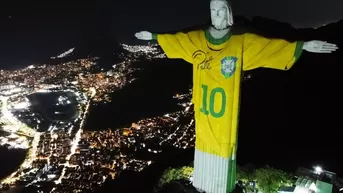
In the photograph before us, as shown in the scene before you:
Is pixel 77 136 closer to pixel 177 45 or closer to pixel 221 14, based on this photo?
pixel 177 45

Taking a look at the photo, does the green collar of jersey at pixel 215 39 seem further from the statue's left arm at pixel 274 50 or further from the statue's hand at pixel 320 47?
the statue's hand at pixel 320 47

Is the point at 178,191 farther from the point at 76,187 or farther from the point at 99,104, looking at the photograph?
the point at 99,104

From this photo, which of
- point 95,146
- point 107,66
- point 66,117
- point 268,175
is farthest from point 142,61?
point 268,175

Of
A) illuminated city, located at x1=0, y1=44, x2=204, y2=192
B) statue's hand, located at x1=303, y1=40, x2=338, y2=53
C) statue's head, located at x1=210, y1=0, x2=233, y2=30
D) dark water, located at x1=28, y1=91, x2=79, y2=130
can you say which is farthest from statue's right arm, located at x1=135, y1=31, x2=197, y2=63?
dark water, located at x1=28, y1=91, x2=79, y2=130

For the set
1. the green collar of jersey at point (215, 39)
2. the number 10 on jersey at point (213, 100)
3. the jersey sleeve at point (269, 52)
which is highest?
the green collar of jersey at point (215, 39)

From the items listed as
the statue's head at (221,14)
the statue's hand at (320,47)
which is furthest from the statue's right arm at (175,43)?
the statue's hand at (320,47)

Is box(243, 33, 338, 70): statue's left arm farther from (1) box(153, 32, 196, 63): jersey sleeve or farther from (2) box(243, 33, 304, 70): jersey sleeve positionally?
(1) box(153, 32, 196, 63): jersey sleeve

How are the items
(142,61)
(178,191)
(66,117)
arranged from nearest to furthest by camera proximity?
(178,191)
(66,117)
(142,61)
